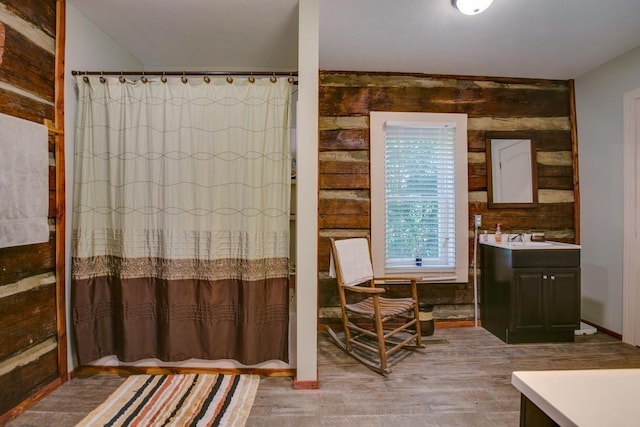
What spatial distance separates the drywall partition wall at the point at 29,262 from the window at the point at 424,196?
2469 mm

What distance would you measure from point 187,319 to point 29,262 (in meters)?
0.96

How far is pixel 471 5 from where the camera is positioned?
2.03m

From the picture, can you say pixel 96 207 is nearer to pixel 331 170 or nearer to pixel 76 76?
pixel 76 76

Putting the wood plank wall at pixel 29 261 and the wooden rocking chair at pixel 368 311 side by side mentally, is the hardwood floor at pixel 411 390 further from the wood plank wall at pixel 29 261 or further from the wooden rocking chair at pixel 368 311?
the wood plank wall at pixel 29 261

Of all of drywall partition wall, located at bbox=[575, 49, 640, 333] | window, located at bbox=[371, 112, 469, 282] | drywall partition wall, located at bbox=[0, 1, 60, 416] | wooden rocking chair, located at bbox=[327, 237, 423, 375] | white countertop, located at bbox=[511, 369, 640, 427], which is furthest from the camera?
window, located at bbox=[371, 112, 469, 282]

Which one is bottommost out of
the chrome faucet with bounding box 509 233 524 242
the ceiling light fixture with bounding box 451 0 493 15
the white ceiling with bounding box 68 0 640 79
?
the chrome faucet with bounding box 509 233 524 242

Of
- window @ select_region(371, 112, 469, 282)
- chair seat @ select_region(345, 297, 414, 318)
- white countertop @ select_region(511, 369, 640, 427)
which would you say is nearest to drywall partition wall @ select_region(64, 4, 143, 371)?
chair seat @ select_region(345, 297, 414, 318)

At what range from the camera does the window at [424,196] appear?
A: 3.14 metres

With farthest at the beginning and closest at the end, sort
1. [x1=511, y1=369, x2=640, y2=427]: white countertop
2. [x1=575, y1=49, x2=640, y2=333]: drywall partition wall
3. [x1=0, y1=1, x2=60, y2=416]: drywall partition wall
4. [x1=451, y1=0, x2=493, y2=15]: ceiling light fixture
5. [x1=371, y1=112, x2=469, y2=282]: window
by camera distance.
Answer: [x1=371, y1=112, x2=469, y2=282]: window → [x1=575, y1=49, x2=640, y2=333]: drywall partition wall → [x1=451, y1=0, x2=493, y2=15]: ceiling light fixture → [x1=0, y1=1, x2=60, y2=416]: drywall partition wall → [x1=511, y1=369, x2=640, y2=427]: white countertop

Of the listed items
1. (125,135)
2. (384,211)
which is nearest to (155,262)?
(125,135)

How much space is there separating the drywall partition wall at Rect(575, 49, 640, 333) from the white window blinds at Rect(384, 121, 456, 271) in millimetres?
1314

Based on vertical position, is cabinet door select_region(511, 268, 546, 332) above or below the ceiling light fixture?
below

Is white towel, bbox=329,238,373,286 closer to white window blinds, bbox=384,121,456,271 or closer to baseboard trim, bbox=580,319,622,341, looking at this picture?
white window blinds, bbox=384,121,456,271

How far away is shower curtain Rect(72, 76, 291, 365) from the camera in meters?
2.16
